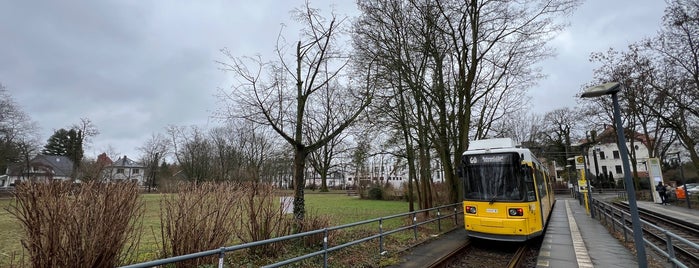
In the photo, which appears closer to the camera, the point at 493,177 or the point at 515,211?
the point at 515,211

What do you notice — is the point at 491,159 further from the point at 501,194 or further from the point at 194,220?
the point at 194,220

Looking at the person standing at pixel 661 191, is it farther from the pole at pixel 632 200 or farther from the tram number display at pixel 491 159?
the pole at pixel 632 200

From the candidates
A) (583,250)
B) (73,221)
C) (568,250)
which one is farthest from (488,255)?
(73,221)

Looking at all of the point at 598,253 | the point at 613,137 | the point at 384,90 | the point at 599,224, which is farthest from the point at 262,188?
the point at 613,137

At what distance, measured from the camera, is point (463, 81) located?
16438 millimetres

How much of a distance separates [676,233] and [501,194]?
983 cm

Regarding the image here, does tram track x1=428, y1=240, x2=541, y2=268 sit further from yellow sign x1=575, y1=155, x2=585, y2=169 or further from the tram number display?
yellow sign x1=575, y1=155, x2=585, y2=169

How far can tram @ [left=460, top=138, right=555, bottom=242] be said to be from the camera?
9.42m

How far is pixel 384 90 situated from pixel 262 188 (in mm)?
10604

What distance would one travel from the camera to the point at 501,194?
984 centimetres

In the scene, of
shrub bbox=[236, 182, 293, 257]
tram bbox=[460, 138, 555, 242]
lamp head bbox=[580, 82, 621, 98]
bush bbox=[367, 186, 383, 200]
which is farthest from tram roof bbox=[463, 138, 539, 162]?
bush bbox=[367, 186, 383, 200]

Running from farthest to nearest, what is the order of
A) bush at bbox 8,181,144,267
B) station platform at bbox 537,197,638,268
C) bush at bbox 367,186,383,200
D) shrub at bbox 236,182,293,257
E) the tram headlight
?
1. bush at bbox 367,186,383,200
2. the tram headlight
3. station platform at bbox 537,197,638,268
4. shrub at bbox 236,182,293,257
5. bush at bbox 8,181,144,267

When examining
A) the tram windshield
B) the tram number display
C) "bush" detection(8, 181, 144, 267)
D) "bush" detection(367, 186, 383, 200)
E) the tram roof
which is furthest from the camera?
"bush" detection(367, 186, 383, 200)

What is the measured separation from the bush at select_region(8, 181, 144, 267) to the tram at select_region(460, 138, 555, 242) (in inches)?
353
